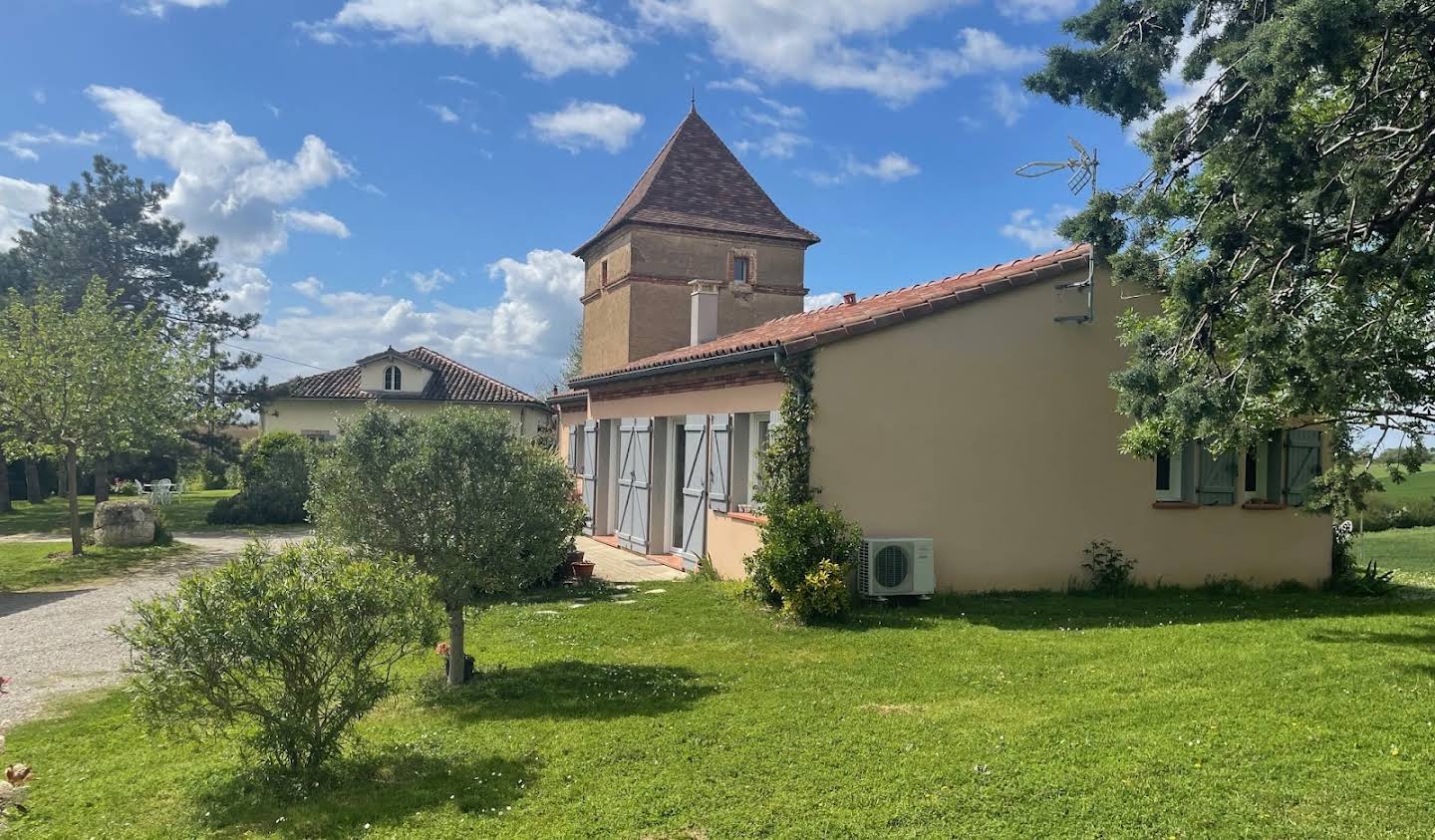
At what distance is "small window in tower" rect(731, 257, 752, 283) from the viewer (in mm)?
21297

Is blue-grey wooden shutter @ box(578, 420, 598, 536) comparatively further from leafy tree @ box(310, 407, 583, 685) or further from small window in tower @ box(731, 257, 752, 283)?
leafy tree @ box(310, 407, 583, 685)

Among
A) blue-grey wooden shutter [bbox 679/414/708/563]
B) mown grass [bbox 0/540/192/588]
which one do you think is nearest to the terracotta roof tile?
mown grass [bbox 0/540/192/588]

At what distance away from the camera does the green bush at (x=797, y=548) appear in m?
9.02

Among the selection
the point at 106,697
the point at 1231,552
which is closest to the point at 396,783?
the point at 106,697

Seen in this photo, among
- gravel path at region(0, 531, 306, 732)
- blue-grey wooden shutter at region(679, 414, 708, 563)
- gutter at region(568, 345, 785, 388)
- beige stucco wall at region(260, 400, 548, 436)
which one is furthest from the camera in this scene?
beige stucco wall at region(260, 400, 548, 436)

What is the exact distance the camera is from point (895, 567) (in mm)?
9602

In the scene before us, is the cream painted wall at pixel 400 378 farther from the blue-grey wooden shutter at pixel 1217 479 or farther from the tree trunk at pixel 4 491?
the blue-grey wooden shutter at pixel 1217 479

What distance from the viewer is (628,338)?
66.3 ft

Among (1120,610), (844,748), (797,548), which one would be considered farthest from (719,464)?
(844,748)

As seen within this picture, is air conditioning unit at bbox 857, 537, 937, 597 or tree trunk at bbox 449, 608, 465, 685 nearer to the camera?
tree trunk at bbox 449, 608, 465, 685

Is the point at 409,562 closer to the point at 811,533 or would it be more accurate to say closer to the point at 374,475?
the point at 374,475

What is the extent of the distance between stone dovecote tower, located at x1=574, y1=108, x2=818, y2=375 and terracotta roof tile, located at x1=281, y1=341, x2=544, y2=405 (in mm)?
9989

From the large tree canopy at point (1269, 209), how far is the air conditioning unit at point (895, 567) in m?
2.88

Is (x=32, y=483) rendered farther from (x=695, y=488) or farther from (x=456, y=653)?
(x=456, y=653)
